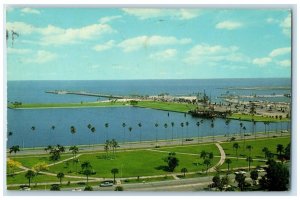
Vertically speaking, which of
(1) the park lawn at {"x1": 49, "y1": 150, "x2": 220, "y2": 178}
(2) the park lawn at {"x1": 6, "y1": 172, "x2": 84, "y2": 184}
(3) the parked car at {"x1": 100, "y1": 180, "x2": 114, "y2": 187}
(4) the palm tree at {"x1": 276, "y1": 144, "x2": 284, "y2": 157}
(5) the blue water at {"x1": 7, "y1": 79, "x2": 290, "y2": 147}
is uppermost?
(5) the blue water at {"x1": 7, "y1": 79, "x2": 290, "y2": 147}

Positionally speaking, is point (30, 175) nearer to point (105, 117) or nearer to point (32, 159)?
point (32, 159)

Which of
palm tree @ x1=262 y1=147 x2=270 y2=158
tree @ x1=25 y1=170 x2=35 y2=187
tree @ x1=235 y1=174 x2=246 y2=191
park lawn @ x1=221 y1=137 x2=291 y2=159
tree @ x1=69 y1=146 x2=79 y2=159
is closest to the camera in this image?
tree @ x1=235 y1=174 x2=246 y2=191

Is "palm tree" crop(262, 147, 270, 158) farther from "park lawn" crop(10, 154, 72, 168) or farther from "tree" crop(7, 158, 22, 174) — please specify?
"tree" crop(7, 158, 22, 174)

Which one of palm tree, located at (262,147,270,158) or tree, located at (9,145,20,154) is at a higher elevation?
tree, located at (9,145,20,154)

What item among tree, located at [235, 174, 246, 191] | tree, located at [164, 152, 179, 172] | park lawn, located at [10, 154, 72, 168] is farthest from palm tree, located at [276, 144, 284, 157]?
park lawn, located at [10, 154, 72, 168]
